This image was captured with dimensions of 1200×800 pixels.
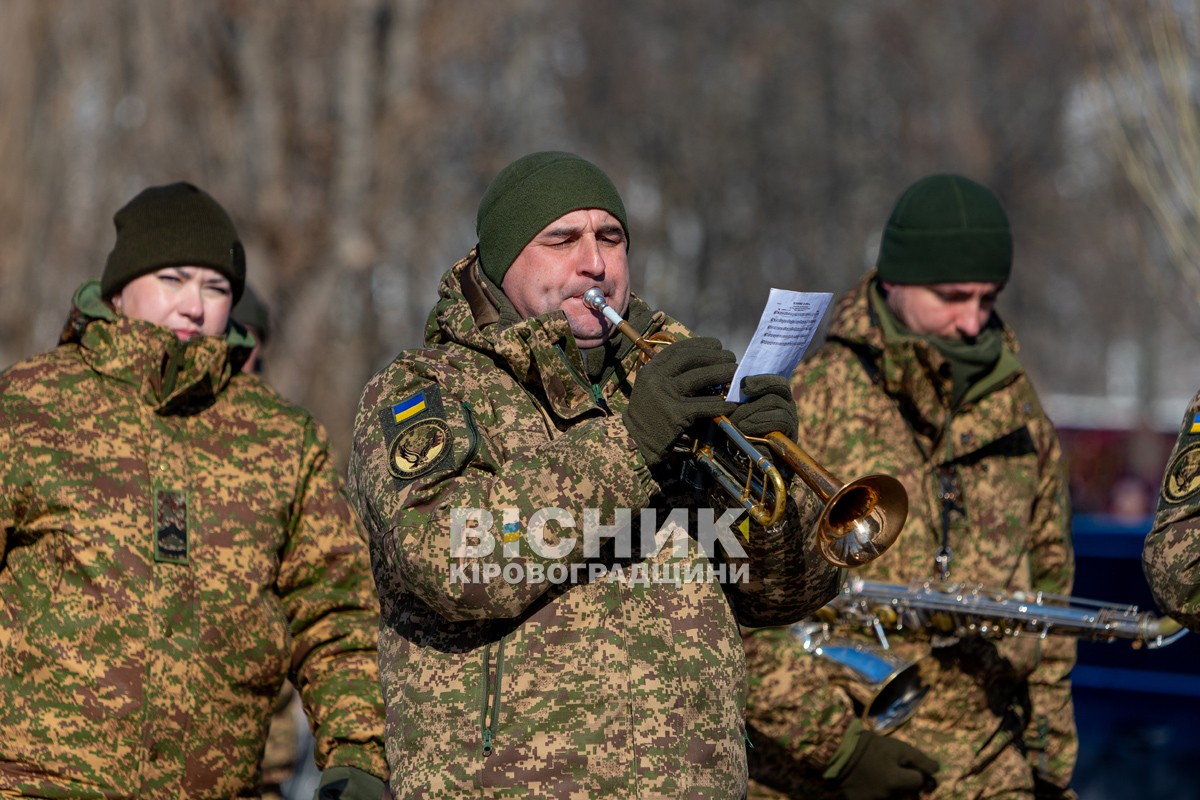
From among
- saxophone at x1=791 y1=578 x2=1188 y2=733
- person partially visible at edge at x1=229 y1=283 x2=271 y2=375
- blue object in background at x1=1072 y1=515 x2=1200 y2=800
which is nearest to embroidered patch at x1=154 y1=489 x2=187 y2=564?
saxophone at x1=791 y1=578 x2=1188 y2=733

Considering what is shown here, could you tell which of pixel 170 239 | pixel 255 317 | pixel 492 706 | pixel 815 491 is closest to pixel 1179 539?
pixel 815 491

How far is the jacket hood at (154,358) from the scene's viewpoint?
4.58 m

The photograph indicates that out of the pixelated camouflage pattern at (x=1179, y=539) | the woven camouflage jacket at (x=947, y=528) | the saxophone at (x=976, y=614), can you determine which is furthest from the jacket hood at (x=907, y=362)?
the pixelated camouflage pattern at (x=1179, y=539)

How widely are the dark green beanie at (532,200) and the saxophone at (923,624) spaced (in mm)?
1594

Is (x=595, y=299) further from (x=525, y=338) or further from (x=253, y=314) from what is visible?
(x=253, y=314)

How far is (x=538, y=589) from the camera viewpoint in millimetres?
3432

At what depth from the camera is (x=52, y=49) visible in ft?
40.9

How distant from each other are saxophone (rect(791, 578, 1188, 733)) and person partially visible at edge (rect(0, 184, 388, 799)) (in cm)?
136

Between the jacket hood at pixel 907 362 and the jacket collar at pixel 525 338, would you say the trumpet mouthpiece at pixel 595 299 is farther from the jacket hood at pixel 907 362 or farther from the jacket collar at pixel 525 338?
the jacket hood at pixel 907 362

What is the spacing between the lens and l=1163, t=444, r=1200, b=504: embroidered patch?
3.89 m

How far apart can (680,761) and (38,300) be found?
9703mm

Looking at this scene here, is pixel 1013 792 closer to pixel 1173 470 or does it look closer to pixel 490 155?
pixel 1173 470

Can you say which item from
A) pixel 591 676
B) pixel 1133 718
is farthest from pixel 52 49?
pixel 591 676

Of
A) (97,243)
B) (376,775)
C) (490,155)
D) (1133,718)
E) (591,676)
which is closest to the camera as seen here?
(591,676)
